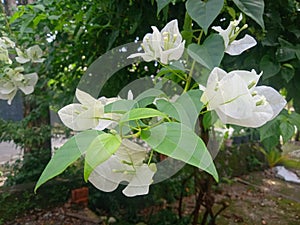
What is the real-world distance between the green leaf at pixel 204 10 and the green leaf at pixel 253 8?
44mm

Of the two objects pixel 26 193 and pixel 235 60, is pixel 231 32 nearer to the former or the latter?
pixel 235 60

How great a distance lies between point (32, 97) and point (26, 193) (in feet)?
2.03

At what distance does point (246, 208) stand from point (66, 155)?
232 cm

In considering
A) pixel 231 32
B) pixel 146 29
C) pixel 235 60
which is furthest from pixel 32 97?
pixel 231 32

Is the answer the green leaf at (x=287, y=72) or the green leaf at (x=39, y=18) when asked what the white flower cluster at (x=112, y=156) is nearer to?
the green leaf at (x=287, y=72)

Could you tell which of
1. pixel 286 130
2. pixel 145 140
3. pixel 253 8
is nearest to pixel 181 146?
pixel 145 140

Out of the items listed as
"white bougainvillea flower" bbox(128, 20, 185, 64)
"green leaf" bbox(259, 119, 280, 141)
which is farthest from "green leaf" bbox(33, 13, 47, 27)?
"green leaf" bbox(259, 119, 280, 141)

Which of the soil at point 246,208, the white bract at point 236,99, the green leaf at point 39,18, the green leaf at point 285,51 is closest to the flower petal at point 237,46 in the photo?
the white bract at point 236,99

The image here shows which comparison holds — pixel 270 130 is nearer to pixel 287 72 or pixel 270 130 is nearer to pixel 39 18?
pixel 287 72

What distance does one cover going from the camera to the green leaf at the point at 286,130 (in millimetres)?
676

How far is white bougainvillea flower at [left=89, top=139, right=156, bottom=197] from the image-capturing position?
34 cm

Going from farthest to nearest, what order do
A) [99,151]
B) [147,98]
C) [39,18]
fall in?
[39,18] → [147,98] → [99,151]

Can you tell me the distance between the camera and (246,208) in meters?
2.33

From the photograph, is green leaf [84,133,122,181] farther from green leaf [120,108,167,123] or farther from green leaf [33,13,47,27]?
green leaf [33,13,47,27]
